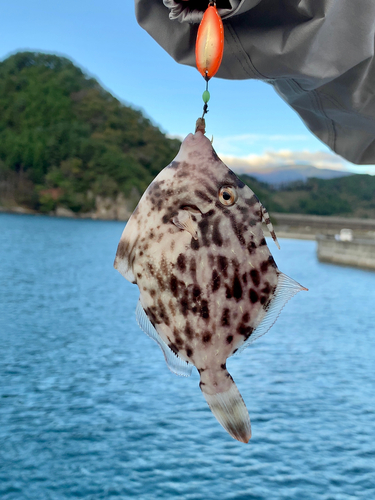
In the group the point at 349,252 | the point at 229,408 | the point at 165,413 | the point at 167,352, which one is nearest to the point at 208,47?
the point at 167,352

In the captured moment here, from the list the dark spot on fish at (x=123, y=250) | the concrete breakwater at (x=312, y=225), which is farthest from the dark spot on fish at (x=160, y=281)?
the concrete breakwater at (x=312, y=225)

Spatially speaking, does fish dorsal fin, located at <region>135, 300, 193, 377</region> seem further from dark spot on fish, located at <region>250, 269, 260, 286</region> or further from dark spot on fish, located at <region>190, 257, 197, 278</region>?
dark spot on fish, located at <region>250, 269, 260, 286</region>

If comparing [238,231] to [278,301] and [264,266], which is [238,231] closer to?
[264,266]

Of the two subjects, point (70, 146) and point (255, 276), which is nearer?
point (255, 276)

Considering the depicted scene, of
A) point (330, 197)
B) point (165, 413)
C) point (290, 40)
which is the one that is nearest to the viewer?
point (290, 40)

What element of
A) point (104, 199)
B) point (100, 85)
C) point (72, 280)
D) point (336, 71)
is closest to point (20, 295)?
point (72, 280)

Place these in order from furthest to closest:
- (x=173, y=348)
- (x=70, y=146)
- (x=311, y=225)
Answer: (x=70, y=146), (x=311, y=225), (x=173, y=348)

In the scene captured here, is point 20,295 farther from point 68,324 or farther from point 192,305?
point 192,305

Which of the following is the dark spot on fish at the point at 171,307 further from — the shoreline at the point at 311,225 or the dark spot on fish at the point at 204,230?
the shoreline at the point at 311,225
